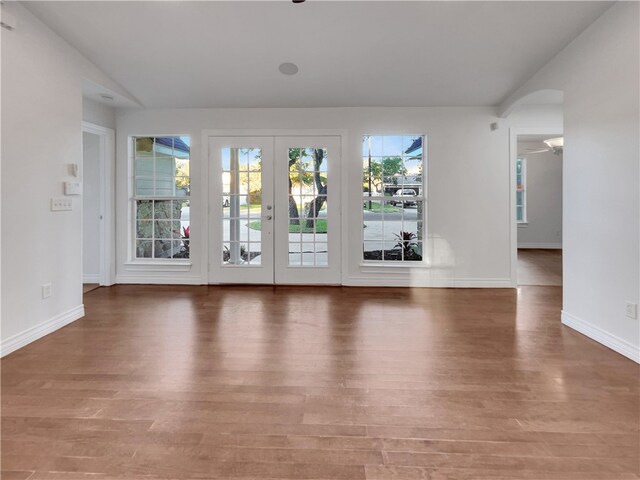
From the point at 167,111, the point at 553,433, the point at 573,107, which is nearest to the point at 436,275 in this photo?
the point at 573,107

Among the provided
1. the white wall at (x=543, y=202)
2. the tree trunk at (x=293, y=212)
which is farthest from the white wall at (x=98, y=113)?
the white wall at (x=543, y=202)

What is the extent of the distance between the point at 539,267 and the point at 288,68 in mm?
5634

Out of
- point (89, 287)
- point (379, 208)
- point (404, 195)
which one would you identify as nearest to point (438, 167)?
point (404, 195)

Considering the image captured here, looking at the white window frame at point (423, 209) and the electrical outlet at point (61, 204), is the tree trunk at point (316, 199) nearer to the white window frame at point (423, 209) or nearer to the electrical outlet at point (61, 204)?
the white window frame at point (423, 209)

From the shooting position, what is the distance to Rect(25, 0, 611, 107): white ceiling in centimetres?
296

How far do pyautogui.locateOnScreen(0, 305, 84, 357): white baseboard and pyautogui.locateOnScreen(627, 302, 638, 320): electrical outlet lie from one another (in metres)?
4.56

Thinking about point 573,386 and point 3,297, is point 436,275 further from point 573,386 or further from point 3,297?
point 3,297

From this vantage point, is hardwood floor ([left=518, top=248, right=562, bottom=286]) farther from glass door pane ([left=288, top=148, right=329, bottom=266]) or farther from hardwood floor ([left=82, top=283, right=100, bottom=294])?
hardwood floor ([left=82, top=283, right=100, bottom=294])

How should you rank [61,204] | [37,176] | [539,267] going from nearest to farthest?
1. [37,176]
2. [61,204]
3. [539,267]

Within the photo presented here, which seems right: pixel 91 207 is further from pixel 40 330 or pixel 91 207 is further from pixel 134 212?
pixel 40 330

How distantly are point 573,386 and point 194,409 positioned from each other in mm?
2202

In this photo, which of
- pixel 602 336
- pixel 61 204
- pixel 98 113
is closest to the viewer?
pixel 602 336

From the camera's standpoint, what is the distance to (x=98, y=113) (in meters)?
4.56

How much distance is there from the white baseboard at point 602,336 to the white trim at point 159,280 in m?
4.29
